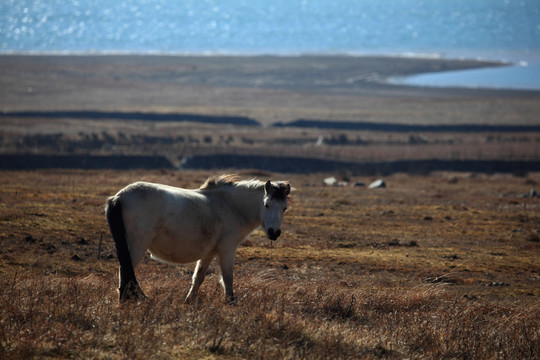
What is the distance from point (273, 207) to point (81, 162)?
32122 millimetres

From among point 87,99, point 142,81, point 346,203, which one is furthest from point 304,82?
point 346,203

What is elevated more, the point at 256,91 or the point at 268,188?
the point at 268,188

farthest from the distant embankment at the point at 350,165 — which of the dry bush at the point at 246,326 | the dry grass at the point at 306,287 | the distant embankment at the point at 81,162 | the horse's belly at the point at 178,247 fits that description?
the horse's belly at the point at 178,247

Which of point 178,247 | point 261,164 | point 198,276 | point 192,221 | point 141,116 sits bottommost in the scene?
point 141,116

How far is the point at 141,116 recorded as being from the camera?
68.4m

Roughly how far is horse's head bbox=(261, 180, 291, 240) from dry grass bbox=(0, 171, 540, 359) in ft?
3.28

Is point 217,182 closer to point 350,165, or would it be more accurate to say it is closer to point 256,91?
point 350,165

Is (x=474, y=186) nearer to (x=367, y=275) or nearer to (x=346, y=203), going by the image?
(x=346, y=203)

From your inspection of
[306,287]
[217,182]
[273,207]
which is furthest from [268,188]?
[306,287]

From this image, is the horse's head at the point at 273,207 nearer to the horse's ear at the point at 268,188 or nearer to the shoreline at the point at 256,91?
the horse's ear at the point at 268,188

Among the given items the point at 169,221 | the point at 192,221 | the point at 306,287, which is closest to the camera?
the point at 169,221

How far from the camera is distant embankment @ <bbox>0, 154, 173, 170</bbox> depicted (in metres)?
38.3

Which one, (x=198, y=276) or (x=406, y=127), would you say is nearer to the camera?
(x=198, y=276)

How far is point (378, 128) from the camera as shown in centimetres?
6594
